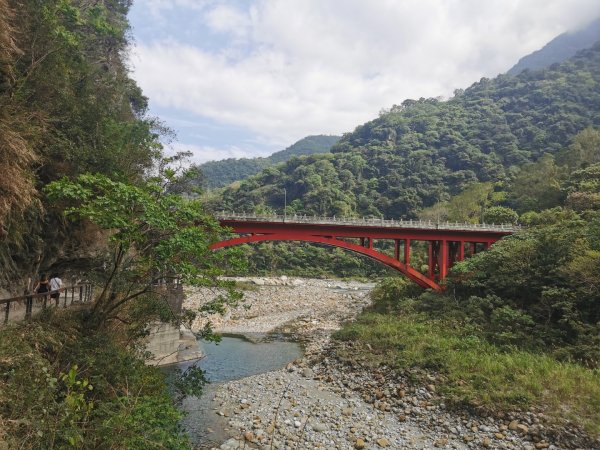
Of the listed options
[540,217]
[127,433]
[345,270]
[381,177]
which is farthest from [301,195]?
[127,433]

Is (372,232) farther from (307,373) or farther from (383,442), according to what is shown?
(383,442)

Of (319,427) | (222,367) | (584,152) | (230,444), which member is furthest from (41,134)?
(584,152)

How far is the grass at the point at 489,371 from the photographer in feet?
37.0

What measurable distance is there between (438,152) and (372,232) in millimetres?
62558

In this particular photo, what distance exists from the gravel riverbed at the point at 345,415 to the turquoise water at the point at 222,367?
403 mm

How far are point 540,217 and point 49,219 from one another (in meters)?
31.5

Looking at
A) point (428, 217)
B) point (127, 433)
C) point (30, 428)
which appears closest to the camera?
point (30, 428)

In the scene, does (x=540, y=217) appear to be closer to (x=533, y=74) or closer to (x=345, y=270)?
(x=345, y=270)

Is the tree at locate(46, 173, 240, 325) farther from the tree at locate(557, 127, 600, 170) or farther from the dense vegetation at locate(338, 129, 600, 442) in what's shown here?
the tree at locate(557, 127, 600, 170)

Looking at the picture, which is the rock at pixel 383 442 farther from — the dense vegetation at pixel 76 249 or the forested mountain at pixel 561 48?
the forested mountain at pixel 561 48

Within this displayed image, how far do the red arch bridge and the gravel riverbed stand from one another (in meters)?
8.30

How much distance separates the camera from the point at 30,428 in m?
4.95

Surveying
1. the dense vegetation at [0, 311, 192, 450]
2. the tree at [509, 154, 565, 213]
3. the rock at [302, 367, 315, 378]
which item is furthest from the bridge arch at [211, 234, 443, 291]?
the tree at [509, 154, 565, 213]

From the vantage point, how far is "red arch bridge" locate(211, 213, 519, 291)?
2459cm
